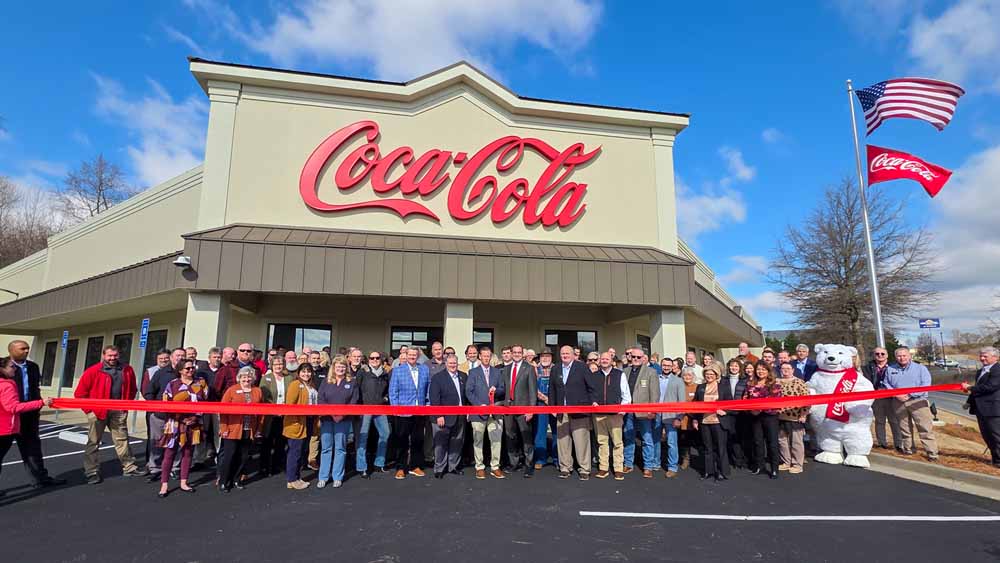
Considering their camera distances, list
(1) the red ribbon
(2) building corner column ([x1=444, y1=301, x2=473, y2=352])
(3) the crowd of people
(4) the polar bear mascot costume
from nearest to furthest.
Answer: (1) the red ribbon < (3) the crowd of people < (4) the polar bear mascot costume < (2) building corner column ([x1=444, y1=301, x2=473, y2=352])

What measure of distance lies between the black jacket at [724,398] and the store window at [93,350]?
858 inches

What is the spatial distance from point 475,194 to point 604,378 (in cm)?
673

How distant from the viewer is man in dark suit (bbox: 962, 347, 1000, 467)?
7.60m

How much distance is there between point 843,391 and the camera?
8.31m

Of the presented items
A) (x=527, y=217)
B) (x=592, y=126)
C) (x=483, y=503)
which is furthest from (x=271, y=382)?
(x=592, y=126)

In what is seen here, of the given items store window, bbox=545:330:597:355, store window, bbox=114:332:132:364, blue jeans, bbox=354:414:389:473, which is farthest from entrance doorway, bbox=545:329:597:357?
store window, bbox=114:332:132:364

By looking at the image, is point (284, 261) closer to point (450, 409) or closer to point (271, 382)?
point (271, 382)

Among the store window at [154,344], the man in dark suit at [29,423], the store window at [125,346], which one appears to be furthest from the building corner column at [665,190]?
the store window at [125,346]

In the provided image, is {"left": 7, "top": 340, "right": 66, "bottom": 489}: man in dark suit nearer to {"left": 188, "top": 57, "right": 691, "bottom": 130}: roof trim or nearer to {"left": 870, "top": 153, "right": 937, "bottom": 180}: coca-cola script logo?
{"left": 188, "top": 57, "right": 691, "bottom": 130}: roof trim

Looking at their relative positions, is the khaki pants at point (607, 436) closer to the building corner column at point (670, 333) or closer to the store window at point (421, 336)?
the building corner column at point (670, 333)

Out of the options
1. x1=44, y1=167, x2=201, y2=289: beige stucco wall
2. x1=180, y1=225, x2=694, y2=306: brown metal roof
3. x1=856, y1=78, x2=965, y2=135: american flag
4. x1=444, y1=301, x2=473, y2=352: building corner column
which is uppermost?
x1=856, y1=78, x2=965, y2=135: american flag

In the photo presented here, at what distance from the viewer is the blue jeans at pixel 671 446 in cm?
785

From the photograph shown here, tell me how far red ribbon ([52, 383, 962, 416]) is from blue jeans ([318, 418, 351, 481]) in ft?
1.06

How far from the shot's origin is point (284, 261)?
10.6 meters
